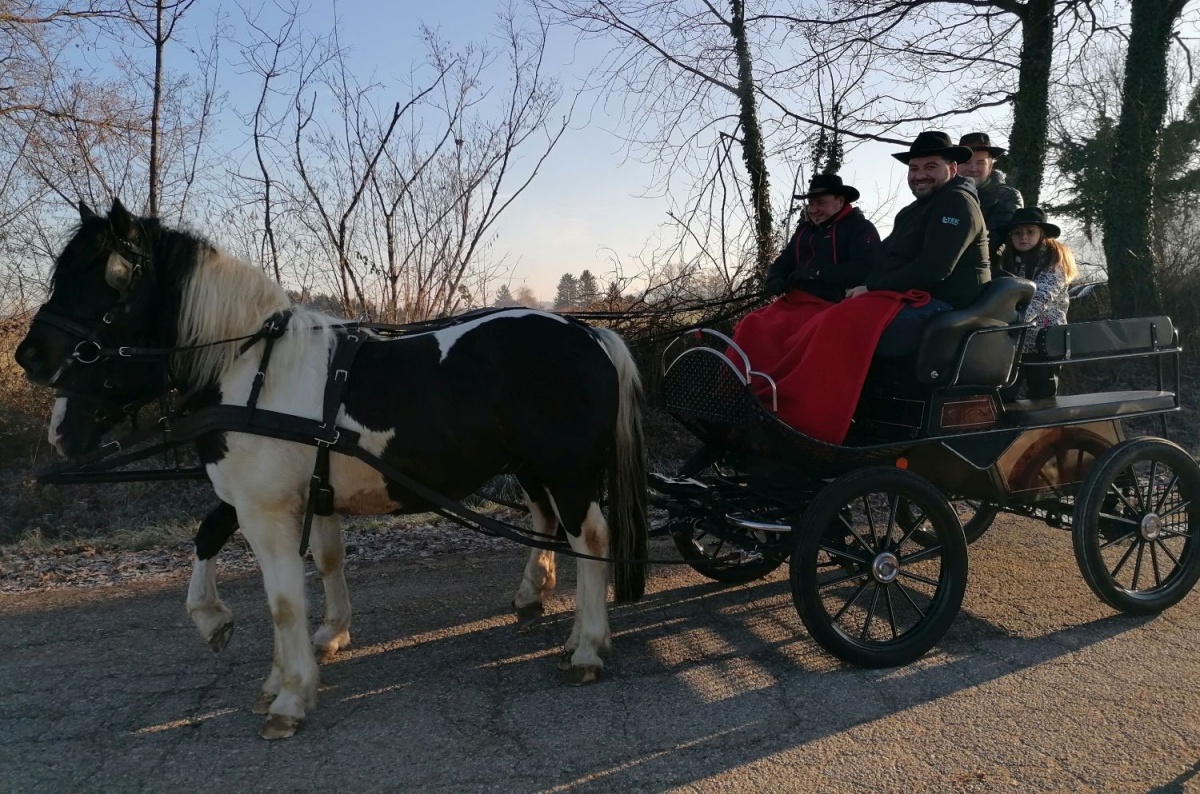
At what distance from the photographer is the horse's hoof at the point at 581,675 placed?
3205 mm

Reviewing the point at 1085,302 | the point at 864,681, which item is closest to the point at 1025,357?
the point at 864,681

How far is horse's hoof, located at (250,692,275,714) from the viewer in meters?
2.99

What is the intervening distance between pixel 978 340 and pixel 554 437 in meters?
1.99

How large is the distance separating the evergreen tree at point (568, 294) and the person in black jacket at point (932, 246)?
4.55 meters

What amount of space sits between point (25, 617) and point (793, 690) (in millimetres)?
3842

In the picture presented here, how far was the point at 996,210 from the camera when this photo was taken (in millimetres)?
5031

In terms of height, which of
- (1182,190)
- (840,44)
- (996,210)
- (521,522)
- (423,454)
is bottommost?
(521,522)

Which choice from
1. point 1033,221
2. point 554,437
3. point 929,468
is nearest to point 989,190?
point 1033,221

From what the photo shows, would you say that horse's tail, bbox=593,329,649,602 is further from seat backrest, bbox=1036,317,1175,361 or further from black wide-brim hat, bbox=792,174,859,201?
seat backrest, bbox=1036,317,1175,361

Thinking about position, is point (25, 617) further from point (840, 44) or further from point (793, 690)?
point (840, 44)

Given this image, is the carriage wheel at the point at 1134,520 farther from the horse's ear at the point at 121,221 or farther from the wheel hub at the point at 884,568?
the horse's ear at the point at 121,221

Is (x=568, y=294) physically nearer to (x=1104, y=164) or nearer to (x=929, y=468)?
(x=929, y=468)

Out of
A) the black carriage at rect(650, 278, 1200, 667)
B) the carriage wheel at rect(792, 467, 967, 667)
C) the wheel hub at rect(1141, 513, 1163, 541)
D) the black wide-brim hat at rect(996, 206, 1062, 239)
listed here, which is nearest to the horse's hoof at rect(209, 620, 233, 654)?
the black carriage at rect(650, 278, 1200, 667)

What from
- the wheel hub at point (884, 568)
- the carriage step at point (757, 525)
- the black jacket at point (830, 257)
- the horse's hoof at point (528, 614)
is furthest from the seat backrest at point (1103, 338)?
the horse's hoof at point (528, 614)
